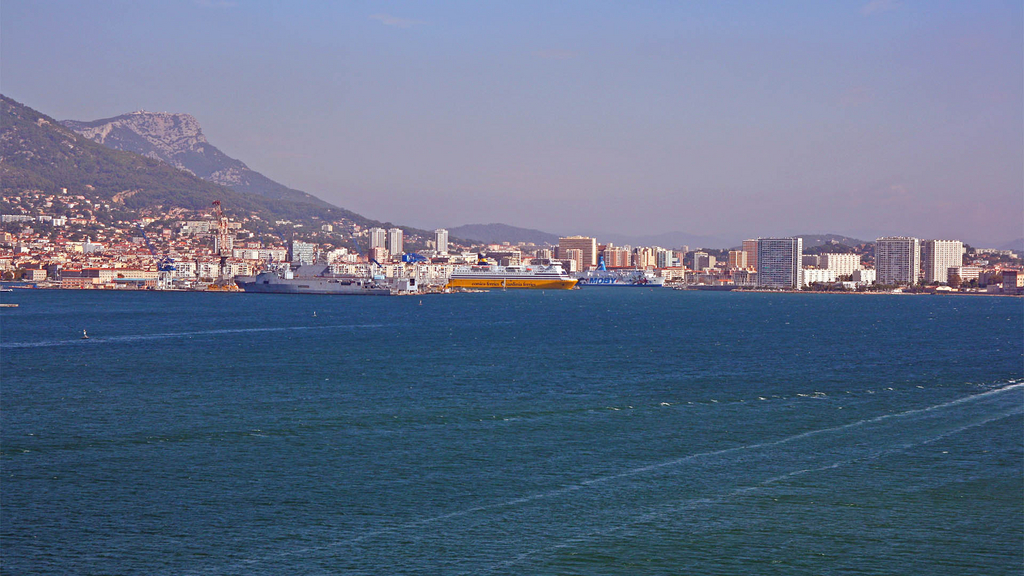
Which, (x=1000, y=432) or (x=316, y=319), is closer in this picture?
(x=1000, y=432)

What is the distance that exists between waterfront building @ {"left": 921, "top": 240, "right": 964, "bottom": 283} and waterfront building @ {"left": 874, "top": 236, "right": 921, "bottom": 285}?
1732 mm

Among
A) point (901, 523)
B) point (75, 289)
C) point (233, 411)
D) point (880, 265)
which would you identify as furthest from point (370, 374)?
point (880, 265)

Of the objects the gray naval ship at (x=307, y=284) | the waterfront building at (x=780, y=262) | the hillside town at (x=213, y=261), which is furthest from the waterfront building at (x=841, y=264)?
the gray naval ship at (x=307, y=284)

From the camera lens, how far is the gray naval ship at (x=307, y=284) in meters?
110

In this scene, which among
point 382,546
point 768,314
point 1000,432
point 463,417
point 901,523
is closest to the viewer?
point 382,546

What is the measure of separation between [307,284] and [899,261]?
11399cm

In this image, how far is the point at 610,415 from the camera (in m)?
22.6

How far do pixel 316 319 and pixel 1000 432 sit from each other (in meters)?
46.0

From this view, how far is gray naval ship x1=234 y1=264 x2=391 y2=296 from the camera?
110 m

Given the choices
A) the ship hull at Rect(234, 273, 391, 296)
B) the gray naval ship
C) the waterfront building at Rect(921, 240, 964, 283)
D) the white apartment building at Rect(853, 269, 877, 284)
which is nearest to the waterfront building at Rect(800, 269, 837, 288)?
the white apartment building at Rect(853, 269, 877, 284)

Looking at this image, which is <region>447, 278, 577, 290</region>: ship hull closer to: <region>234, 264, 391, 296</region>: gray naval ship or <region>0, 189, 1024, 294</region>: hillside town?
<region>0, 189, 1024, 294</region>: hillside town

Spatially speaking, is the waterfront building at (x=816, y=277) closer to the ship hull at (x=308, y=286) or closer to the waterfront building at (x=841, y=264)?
the waterfront building at (x=841, y=264)

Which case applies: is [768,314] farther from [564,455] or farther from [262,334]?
[564,455]

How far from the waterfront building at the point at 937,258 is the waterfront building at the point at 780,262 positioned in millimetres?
22336
